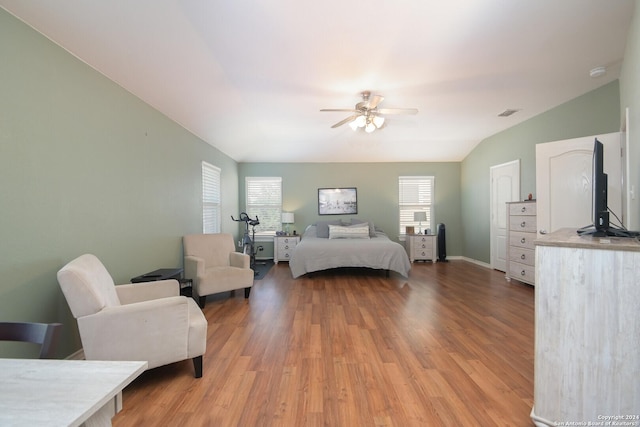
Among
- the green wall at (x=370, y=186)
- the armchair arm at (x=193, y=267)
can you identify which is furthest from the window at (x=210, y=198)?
the green wall at (x=370, y=186)

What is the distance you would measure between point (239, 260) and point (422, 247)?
432 centimetres

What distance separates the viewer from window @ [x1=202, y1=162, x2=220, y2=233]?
4973 millimetres

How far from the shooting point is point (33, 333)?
1070 mm

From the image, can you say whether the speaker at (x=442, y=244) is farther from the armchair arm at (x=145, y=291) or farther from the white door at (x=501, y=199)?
the armchair arm at (x=145, y=291)

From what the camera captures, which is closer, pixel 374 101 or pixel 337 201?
pixel 374 101

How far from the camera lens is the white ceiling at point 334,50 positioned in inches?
83.9

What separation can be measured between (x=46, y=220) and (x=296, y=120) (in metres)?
3.56

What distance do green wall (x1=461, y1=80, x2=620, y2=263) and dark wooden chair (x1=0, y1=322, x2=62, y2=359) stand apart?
524cm

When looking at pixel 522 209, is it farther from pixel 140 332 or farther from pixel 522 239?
pixel 140 332

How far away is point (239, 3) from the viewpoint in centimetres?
Result: 211

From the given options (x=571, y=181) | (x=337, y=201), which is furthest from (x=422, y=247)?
(x=571, y=181)

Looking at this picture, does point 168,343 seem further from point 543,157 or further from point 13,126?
point 543,157

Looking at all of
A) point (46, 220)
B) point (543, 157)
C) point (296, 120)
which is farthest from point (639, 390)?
point (296, 120)

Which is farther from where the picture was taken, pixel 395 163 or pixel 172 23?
pixel 395 163
